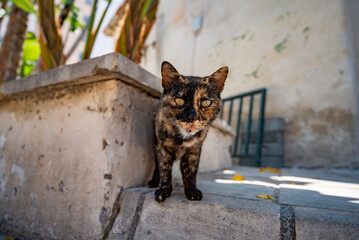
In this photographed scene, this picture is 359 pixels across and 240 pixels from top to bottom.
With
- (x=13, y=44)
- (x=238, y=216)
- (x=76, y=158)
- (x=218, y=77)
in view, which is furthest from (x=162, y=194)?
(x=13, y=44)

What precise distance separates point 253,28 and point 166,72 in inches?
164

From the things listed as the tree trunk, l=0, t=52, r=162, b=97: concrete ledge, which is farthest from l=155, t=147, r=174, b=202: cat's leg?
the tree trunk

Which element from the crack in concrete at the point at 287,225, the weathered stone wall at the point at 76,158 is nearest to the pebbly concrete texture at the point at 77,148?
the weathered stone wall at the point at 76,158

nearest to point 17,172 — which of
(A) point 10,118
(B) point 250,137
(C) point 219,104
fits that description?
(A) point 10,118

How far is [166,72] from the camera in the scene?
1.30 m

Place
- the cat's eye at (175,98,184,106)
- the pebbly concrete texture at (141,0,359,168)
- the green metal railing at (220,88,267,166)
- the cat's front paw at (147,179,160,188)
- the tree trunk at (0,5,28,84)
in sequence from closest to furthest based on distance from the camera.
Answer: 1. the cat's eye at (175,98,184,106)
2. the cat's front paw at (147,179,160,188)
3. the tree trunk at (0,5,28,84)
4. the pebbly concrete texture at (141,0,359,168)
5. the green metal railing at (220,88,267,166)

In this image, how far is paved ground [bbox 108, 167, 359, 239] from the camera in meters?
0.87

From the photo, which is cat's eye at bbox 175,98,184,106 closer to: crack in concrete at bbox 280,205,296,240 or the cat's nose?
the cat's nose

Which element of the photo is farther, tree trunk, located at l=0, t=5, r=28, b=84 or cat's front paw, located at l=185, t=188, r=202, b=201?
tree trunk, located at l=0, t=5, r=28, b=84

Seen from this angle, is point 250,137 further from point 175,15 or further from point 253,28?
point 175,15

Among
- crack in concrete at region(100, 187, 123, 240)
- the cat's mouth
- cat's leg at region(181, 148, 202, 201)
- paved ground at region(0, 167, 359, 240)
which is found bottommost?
crack in concrete at region(100, 187, 123, 240)

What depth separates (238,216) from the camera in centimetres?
98

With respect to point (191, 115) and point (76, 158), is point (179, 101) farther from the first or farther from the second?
point (76, 158)

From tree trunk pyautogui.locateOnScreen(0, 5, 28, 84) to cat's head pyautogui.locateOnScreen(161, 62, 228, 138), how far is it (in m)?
2.12
